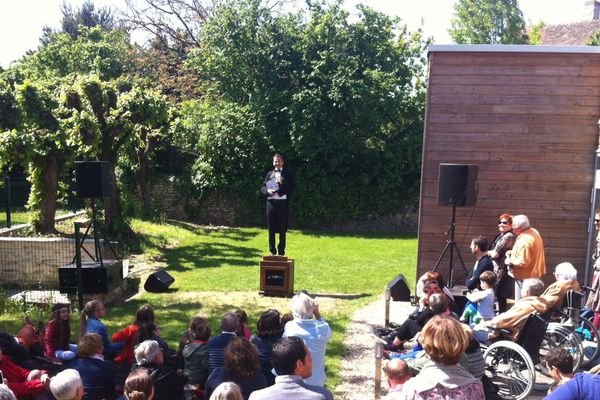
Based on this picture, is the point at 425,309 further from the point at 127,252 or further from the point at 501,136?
the point at 127,252

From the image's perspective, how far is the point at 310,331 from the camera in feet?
14.2

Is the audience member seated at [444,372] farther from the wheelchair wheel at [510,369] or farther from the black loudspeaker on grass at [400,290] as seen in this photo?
the black loudspeaker on grass at [400,290]

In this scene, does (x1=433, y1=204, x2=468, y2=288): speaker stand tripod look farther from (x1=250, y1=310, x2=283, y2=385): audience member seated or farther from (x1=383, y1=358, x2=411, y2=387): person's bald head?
(x1=383, y1=358, x2=411, y2=387): person's bald head

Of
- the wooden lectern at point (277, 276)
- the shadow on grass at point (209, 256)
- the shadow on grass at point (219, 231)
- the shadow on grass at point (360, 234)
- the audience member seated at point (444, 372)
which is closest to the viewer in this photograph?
the audience member seated at point (444, 372)

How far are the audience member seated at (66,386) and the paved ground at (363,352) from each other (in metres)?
2.56

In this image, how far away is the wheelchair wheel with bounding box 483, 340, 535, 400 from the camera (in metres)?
4.88

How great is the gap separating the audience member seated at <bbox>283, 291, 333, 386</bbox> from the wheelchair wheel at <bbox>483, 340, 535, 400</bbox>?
1539mm

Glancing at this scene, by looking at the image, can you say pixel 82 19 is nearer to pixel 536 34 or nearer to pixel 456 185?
pixel 536 34

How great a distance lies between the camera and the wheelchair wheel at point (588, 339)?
575cm

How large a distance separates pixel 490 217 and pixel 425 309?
10.4 ft

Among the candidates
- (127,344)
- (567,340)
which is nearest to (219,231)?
(127,344)

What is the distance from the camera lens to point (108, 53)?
1025 inches

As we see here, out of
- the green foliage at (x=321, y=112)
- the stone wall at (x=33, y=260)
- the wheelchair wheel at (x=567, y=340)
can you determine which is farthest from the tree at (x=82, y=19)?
the wheelchair wheel at (x=567, y=340)

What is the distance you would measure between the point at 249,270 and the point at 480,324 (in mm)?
6216
